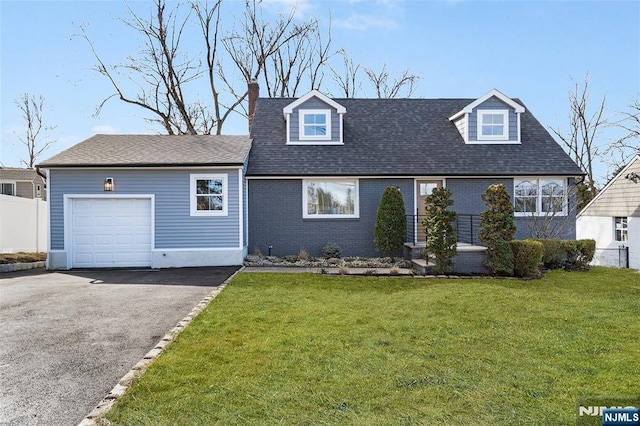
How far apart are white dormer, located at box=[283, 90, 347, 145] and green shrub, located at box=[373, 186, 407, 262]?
355cm

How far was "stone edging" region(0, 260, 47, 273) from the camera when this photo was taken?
43.9ft

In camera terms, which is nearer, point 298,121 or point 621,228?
point 298,121

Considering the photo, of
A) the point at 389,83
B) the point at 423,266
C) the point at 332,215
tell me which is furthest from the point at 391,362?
the point at 389,83

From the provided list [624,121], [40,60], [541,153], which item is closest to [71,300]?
[40,60]

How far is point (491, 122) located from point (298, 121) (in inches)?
308

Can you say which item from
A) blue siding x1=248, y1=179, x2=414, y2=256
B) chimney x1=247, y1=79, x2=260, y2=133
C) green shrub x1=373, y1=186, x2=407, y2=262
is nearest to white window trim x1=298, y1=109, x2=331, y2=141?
blue siding x1=248, y1=179, x2=414, y2=256

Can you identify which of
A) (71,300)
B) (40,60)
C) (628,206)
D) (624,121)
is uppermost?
(40,60)

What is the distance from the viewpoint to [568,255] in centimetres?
1407

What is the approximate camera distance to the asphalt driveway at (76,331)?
4.02 meters

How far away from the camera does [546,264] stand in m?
14.0

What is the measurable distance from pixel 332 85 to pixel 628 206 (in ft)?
68.8

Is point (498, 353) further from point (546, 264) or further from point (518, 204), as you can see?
point (518, 204)

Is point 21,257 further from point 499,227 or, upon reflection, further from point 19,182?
point 19,182

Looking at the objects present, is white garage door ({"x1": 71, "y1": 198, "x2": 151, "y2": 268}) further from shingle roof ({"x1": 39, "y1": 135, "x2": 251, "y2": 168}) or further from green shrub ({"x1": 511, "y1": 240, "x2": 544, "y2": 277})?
green shrub ({"x1": 511, "y1": 240, "x2": 544, "y2": 277})
